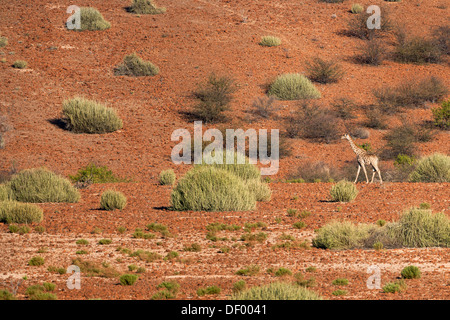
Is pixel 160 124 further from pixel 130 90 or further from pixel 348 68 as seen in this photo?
pixel 348 68

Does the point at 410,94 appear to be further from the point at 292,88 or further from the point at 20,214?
the point at 20,214

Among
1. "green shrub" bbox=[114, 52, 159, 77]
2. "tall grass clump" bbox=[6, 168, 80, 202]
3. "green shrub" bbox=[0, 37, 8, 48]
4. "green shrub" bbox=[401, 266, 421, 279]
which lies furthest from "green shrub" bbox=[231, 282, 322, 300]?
"green shrub" bbox=[0, 37, 8, 48]

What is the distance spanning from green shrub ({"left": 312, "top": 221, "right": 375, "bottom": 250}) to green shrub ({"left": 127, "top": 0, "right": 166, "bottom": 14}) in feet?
96.7

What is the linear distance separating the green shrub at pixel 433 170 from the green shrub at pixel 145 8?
77.8ft

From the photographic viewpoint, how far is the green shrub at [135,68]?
110 ft

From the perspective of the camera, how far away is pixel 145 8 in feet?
132

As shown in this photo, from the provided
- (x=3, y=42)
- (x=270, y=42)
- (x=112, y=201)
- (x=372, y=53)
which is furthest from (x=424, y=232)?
(x=3, y=42)

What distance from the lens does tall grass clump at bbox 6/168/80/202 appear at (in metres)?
17.8

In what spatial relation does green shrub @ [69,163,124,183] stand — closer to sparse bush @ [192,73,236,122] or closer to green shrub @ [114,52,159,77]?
sparse bush @ [192,73,236,122]

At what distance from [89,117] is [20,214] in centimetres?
1398

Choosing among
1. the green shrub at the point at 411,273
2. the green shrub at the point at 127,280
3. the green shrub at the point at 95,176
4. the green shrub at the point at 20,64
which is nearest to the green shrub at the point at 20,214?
the green shrub at the point at 127,280
